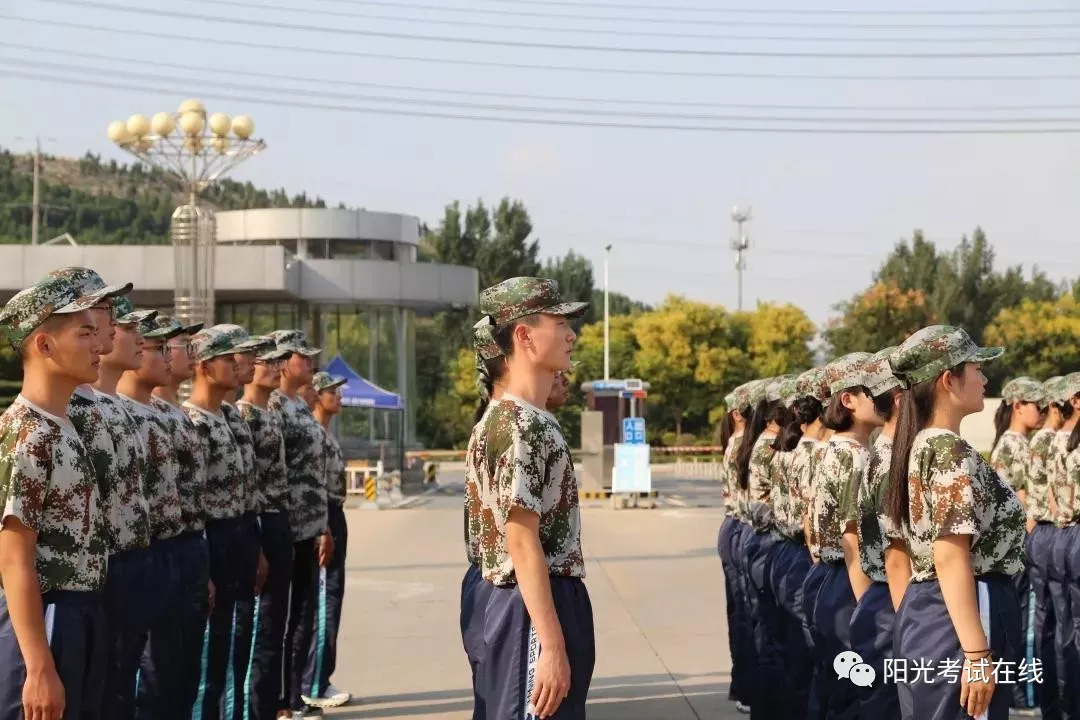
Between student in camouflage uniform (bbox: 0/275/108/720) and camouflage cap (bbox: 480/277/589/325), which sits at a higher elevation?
camouflage cap (bbox: 480/277/589/325)

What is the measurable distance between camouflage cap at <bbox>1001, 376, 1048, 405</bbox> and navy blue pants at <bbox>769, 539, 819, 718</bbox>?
2.77 meters

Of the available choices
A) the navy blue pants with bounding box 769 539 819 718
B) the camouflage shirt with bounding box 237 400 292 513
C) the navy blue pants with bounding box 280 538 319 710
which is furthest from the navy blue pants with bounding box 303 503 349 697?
the navy blue pants with bounding box 769 539 819 718

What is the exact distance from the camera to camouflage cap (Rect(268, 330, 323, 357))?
322 inches

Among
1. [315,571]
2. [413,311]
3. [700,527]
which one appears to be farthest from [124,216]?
[315,571]

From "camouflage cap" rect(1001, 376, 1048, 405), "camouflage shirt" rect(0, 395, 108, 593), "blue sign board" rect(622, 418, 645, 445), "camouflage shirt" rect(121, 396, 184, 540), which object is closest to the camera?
"camouflage shirt" rect(0, 395, 108, 593)

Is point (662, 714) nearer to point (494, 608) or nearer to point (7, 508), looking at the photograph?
point (494, 608)

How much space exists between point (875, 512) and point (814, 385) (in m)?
1.79

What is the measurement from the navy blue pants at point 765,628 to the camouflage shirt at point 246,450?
9.16ft

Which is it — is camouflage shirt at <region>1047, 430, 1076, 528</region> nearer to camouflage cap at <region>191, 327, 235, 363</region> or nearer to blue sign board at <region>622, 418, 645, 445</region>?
camouflage cap at <region>191, 327, 235, 363</region>

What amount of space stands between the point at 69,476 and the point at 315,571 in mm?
4156

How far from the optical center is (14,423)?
4316 millimetres

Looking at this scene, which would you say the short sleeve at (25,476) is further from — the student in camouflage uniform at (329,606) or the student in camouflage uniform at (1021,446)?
the student in camouflage uniform at (1021,446)

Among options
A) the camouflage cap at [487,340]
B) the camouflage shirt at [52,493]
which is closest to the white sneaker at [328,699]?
the camouflage shirt at [52,493]

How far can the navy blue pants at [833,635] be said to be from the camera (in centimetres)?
591
